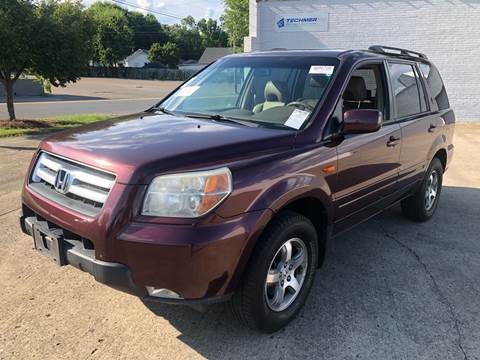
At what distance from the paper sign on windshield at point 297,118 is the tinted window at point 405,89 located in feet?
4.56

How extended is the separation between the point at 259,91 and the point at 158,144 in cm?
140

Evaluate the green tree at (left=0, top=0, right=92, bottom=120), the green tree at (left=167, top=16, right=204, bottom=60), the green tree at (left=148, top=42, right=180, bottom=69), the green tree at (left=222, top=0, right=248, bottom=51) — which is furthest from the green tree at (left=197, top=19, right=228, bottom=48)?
the green tree at (left=0, top=0, right=92, bottom=120)

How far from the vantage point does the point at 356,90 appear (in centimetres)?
408

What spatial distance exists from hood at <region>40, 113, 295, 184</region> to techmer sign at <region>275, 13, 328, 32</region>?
14069 millimetres

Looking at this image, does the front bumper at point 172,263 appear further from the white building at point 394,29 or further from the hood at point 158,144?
the white building at point 394,29

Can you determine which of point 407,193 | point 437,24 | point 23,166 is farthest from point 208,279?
point 437,24

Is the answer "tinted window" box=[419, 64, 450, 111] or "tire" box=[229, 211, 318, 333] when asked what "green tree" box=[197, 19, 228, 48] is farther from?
"tire" box=[229, 211, 318, 333]

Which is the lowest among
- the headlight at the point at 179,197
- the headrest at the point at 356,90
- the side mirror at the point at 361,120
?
the headlight at the point at 179,197

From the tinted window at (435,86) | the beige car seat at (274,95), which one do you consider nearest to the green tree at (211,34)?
the tinted window at (435,86)

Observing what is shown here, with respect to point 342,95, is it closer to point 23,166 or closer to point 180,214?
point 180,214

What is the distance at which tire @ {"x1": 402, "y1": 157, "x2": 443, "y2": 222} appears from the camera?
5230mm

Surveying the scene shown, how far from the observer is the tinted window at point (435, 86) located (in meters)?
5.29

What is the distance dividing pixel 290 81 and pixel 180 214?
180 cm

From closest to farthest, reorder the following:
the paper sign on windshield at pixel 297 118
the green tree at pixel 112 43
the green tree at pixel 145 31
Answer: the paper sign on windshield at pixel 297 118 < the green tree at pixel 112 43 < the green tree at pixel 145 31
